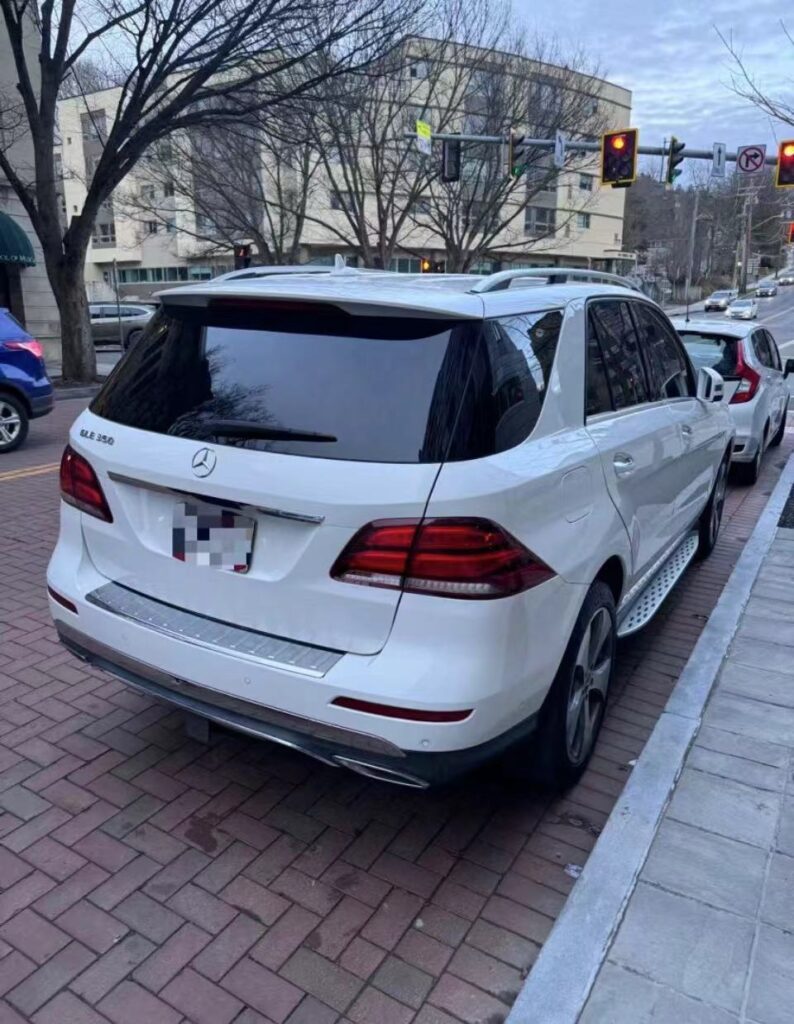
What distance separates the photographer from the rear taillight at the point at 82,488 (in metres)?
2.84

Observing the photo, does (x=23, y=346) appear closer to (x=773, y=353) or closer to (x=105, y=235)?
(x=773, y=353)

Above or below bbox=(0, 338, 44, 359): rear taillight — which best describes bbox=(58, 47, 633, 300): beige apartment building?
above

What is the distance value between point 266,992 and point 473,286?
2.28 m

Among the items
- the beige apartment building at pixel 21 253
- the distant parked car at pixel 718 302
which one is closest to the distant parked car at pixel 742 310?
the distant parked car at pixel 718 302

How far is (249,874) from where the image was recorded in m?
2.64

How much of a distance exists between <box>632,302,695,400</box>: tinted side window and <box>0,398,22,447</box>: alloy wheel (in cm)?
774

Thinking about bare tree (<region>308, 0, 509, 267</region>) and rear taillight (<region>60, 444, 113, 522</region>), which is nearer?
rear taillight (<region>60, 444, 113, 522</region>)

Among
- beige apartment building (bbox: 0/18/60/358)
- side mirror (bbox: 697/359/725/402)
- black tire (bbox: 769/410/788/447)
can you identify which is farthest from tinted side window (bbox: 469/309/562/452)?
beige apartment building (bbox: 0/18/60/358)

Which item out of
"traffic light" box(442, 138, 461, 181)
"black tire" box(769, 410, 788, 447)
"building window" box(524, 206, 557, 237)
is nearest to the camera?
"black tire" box(769, 410, 788, 447)

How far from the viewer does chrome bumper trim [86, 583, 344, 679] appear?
93.3 inches

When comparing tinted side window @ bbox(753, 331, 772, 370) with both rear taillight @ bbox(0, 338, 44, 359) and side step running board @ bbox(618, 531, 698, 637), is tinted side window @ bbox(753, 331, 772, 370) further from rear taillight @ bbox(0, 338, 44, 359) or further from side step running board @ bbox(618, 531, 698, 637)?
rear taillight @ bbox(0, 338, 44, 359)

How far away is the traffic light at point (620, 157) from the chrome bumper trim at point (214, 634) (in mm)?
17408

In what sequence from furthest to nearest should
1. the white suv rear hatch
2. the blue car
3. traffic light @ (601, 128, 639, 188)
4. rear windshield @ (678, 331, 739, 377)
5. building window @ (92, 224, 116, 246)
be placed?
building window @ (92, 224, 116, 246) → traffic light @ (601, 128, 639, 188) → the blue car → rear windshield @ (678, 331, 739, 377) → the white suv rear hatch

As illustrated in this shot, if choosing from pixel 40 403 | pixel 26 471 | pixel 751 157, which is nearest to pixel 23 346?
pixel 40 403
